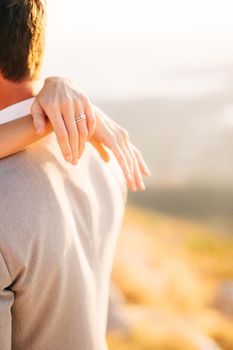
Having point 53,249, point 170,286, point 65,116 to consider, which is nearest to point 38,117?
point 65,116

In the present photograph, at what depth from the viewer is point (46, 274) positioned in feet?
2.69

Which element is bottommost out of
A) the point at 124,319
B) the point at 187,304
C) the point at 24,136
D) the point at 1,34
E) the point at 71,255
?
the point at 187,304

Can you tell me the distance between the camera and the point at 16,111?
85 centimetres

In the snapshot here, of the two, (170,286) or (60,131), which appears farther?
(170,286)

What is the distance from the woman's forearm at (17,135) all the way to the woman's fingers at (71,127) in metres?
0.03

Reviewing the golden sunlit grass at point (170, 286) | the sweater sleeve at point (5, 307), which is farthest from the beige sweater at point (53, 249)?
the golden sunlit grass at point (170, 286)

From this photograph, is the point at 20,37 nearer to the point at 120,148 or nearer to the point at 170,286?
the point at 120,148

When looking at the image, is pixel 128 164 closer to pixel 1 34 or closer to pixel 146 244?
pixel 1 34

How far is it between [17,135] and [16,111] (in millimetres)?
63

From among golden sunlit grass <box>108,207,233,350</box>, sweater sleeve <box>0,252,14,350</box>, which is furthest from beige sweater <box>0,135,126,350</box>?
golden sunlit grass <box>108,207,233,350</box>

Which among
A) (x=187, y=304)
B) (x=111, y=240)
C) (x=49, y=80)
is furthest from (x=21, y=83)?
(x=187, y=304)

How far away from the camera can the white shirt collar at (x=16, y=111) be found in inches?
33.5

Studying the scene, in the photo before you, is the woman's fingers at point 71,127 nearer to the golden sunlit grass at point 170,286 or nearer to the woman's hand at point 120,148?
the woman's hand at point 120,148

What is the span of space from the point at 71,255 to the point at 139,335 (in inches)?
89.2
